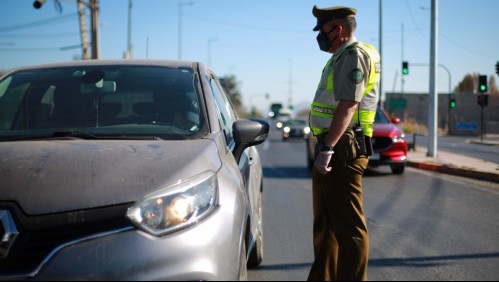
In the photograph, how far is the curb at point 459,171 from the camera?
29.1 feet

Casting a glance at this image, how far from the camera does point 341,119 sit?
3.26 meters

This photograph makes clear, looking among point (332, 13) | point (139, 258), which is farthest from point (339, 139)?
point (139, 258)

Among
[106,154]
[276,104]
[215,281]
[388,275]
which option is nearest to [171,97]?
[106,154]

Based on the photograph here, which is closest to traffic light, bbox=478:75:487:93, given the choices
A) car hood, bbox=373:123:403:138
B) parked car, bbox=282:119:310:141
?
car hood, bbox=373:123:403:138

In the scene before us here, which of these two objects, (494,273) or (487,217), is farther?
(487,217)

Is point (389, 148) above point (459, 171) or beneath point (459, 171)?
above

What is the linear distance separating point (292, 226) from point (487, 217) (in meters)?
2.08

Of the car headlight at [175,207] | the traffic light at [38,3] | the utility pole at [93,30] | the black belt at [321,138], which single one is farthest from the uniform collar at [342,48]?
the utility pole at [93,30]

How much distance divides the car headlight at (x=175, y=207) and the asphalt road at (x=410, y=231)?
1.85 meters

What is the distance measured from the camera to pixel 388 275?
13.6 ft

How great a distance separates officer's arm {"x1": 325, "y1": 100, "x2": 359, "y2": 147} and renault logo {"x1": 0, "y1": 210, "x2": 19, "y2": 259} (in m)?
1.79

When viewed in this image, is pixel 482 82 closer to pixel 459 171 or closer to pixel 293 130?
pixel 459 171

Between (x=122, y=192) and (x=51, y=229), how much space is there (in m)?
0.33

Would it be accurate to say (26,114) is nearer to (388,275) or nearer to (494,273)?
(388,275)
